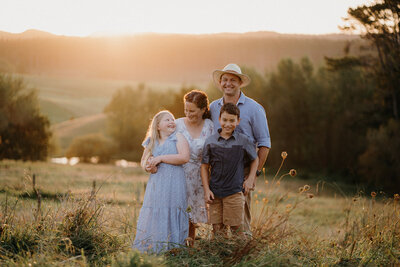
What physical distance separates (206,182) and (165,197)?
1.64 feet

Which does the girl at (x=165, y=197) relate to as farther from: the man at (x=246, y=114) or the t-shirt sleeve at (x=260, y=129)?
the t-shirt sleeve at (x=260, y=129)

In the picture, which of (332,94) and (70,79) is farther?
(70,79)

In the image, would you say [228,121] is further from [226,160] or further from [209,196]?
[209,196]

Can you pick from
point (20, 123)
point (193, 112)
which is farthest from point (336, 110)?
point (193, 112)

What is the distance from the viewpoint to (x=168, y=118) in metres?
4.80

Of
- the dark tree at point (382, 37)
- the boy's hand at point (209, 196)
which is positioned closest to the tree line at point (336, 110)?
the dark tree at point (382, 37)

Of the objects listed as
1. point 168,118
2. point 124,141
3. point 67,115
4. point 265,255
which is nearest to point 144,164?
point 168,118

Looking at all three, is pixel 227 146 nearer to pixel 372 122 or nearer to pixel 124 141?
pixel 372 122

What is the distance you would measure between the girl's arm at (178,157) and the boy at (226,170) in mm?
213

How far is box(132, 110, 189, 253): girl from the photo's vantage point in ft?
14.9

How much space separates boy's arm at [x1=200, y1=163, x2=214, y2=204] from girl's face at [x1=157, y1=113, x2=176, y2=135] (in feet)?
1.89

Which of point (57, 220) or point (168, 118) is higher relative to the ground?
point (168, 118)

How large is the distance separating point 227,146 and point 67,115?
287ft

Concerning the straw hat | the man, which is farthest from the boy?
the straw hat
